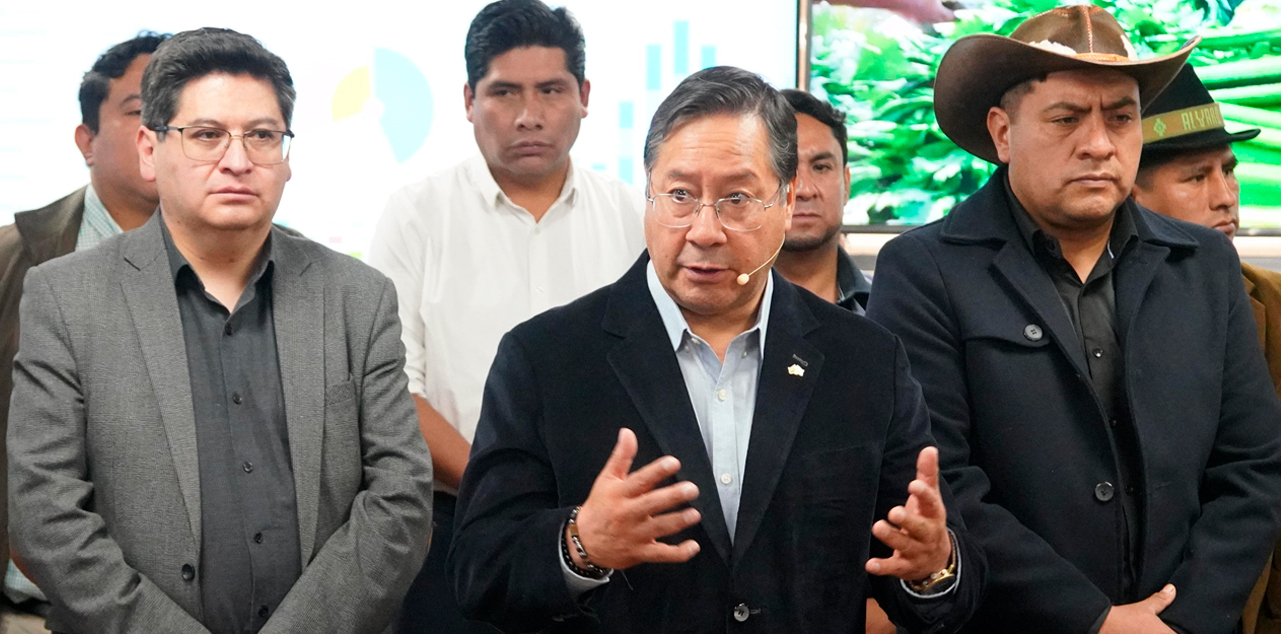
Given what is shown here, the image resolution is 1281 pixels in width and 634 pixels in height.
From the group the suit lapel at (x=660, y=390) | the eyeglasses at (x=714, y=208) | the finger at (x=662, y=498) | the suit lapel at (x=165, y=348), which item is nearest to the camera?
the finger at (x=662, y=498)

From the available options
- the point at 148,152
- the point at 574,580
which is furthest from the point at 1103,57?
the point at 148,152

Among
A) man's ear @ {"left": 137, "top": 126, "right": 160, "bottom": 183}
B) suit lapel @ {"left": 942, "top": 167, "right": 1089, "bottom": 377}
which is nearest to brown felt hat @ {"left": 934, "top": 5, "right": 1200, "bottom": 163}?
suit lapel @ {"left": 942, "top": 167, "right": 1089, "bottom": 377}

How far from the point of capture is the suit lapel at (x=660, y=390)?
6.12 feet

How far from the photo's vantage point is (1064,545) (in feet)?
7.48

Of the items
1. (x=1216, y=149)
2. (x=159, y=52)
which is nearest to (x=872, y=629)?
(x=1216, y=149)

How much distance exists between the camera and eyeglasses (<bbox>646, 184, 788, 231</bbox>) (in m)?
2.00

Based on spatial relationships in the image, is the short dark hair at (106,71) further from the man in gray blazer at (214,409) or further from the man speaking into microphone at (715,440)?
the man speaking into microphone at (715,440)

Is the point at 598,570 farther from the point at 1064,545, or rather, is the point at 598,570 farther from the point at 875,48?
the point at 875,48

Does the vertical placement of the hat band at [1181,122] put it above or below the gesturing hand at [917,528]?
above

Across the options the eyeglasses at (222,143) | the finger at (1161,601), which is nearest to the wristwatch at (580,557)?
the eyeglasses at (222,143)

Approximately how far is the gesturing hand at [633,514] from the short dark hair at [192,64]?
3.71 ft

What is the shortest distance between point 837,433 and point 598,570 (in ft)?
1.50

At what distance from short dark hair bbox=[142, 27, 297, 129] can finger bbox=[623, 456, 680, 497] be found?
1.16m

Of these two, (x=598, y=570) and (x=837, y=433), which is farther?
(x=837, y=433)
